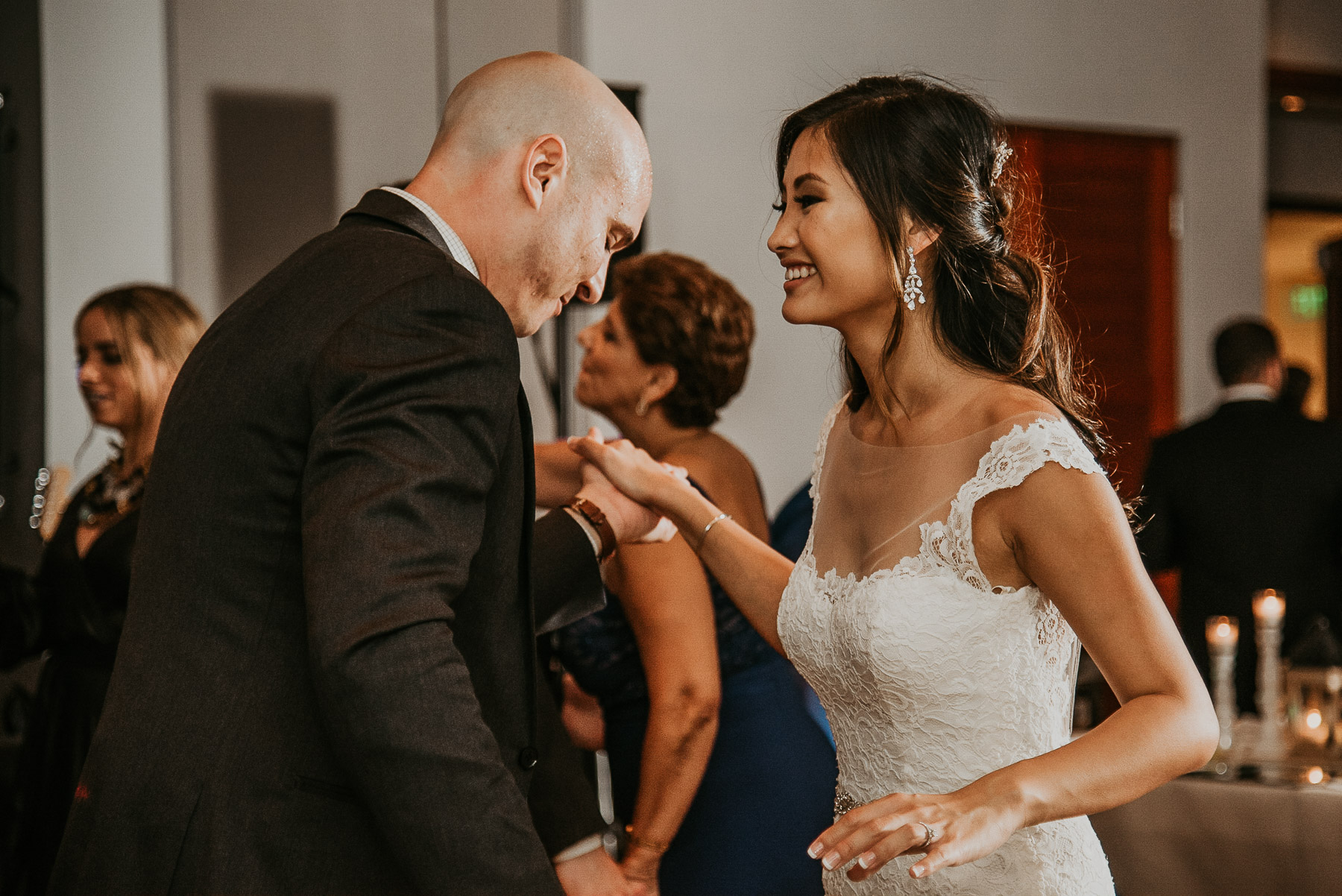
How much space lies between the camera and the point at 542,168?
1287mm

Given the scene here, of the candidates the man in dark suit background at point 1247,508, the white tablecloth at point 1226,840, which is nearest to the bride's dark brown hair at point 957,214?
the white tablecloth at point 1226,840

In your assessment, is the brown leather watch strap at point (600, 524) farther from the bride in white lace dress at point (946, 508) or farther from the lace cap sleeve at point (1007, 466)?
the lace cap sleeve at point (1007, 466)

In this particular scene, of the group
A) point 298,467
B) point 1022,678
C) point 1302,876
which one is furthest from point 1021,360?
point 1302,876

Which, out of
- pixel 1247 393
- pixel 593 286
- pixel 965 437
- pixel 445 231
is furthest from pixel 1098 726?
pixel 1247 393

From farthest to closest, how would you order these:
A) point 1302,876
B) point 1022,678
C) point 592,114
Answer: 1. point 1302,876
2. point 1022,678
3. point 592,114

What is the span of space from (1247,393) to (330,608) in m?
3.51

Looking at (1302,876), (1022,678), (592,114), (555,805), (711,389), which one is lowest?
(1302,876)

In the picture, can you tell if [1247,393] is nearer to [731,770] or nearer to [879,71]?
[879,71]

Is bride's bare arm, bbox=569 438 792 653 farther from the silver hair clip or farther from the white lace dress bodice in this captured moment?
the silver hair clip

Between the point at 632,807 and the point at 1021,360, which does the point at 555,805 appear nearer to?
the point at 632,807

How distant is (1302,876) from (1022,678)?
120 cm

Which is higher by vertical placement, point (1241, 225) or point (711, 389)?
point (1241, 225)

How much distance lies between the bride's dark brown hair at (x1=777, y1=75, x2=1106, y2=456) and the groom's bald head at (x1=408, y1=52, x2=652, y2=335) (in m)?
0.39

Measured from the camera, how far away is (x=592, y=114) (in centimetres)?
132
